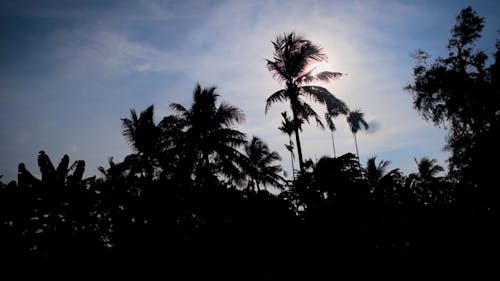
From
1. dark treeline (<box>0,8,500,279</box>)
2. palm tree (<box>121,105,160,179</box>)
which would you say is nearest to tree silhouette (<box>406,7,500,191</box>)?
dark treeline (<box>0,8,500,279</box>)

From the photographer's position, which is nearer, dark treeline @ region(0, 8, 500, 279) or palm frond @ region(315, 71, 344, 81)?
dark treeline @ region(0, 8, 500, 279)

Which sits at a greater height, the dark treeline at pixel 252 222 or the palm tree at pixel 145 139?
the palm tree at pixel 145 139

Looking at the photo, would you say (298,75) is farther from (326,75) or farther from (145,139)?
(145,139)

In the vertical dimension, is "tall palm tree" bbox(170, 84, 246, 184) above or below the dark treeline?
above

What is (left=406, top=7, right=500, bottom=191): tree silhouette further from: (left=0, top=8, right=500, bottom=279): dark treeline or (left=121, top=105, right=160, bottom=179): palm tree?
(left=121, top=105, right=160, bottom=179): palm tree

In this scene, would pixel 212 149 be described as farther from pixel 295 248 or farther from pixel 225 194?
pixel 295 248

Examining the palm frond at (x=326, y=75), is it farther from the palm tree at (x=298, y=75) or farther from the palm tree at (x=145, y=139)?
the palm tree at (x=145, y=139)

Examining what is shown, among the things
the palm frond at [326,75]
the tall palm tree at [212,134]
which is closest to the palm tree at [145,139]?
the tall palm tree at [212,134]

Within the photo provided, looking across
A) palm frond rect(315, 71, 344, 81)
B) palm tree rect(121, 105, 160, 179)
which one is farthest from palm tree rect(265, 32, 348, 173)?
palm tree rect(121, 105, 160, 179)

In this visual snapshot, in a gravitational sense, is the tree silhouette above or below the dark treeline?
above

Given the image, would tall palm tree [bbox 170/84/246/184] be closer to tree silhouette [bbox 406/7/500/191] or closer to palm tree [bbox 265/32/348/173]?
palm tree [bbox 265/32/348/173]

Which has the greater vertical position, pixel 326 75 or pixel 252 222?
pixel 326 75

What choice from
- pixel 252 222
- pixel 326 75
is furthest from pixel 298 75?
pixel 252 222

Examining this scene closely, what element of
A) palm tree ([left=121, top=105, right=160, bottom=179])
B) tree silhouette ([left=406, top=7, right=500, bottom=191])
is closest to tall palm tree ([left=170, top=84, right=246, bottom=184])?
palm tree ([left=121, top=105, right=160, bottom=179])
